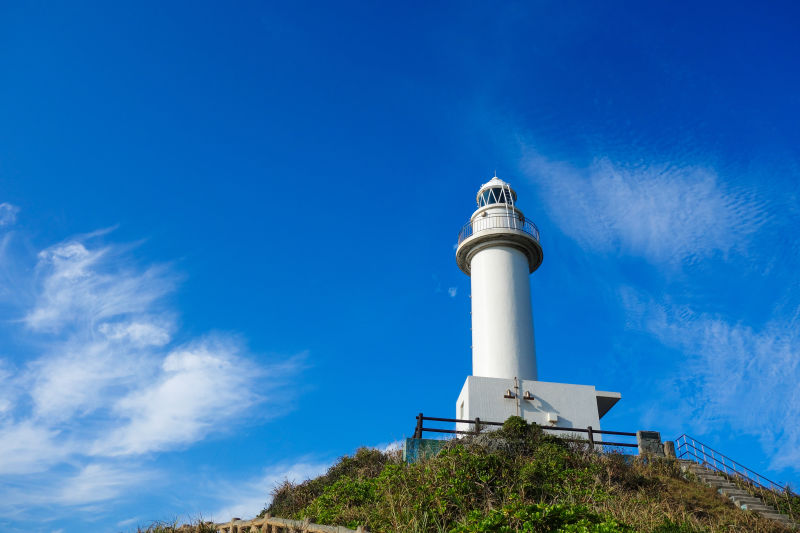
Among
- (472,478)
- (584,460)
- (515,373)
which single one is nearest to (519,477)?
(472,478)

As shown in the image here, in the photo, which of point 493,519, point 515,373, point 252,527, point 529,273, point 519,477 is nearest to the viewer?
point 493,519

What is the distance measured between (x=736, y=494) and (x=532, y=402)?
6.93 m

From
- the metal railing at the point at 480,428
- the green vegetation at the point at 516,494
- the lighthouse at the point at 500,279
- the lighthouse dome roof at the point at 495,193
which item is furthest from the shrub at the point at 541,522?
the lighthouse dome roof at the point at 495,193

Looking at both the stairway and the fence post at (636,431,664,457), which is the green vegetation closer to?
the stairway

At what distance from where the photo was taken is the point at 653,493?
50.2 ft

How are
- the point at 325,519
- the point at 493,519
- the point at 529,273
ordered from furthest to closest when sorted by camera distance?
the point at 529,273 < the point at 325,519 < the point at 493,519

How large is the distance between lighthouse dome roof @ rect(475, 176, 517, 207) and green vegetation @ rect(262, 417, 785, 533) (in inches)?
519

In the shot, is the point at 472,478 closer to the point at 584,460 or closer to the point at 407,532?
the point at 407,532

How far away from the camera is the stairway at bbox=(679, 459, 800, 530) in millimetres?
15612

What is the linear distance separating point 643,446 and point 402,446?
7.94m

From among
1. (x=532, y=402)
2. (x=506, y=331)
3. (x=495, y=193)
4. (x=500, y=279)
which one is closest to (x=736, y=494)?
(x=532, y=402)

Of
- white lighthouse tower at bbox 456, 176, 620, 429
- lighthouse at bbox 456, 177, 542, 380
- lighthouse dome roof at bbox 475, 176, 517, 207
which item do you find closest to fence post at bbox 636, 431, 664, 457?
white lighthouse tower at bbox 456, 176, 620, 429

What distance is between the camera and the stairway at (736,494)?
1561 cm

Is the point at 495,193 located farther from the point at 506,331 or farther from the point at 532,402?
the point at 532,402
